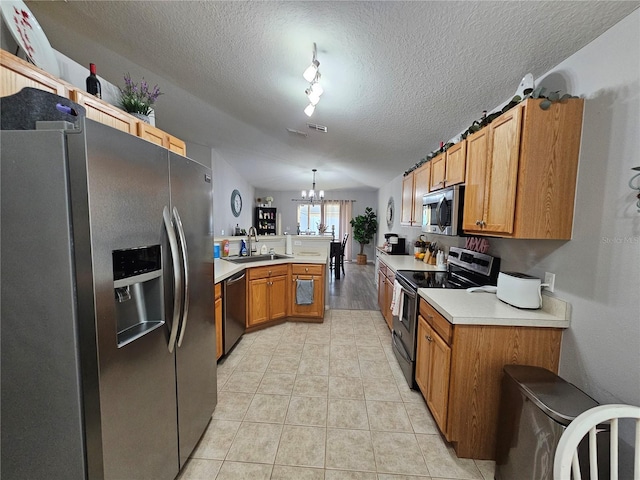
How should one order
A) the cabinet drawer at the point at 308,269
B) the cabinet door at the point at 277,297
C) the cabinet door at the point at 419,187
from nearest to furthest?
1. the cabinet door at the point at 419,187
2. the cabinet door at the point at 277,297
3. the cabinet drawer at the point at 308,269

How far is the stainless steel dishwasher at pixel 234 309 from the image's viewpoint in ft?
8.41

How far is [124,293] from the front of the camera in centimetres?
107

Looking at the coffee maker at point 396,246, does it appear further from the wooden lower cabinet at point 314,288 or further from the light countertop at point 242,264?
the wooden lower cabinet at point 314,288

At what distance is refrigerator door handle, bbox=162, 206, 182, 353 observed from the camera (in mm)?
1185

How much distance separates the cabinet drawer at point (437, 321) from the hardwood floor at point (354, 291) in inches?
93.2

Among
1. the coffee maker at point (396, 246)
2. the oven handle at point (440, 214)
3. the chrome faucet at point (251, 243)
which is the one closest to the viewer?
the oven handle at point (440, 214)

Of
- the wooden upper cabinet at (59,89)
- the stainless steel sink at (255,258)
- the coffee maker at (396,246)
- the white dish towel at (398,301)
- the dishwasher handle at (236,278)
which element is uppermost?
the wooden upper cabinet at (59,89)

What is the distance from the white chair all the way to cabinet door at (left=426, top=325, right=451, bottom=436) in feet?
2.37

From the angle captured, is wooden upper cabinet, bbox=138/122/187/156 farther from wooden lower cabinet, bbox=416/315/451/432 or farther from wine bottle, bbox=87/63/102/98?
wooden lower cabinet, bbox=416/315/451/432

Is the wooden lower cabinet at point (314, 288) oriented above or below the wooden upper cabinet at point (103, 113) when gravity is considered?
below

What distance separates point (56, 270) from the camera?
0.81 metres

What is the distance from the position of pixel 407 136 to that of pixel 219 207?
3870mm

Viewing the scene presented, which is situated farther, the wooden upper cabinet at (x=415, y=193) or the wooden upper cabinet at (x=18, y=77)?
the wooden upper cabinet at (x=415, y=193)

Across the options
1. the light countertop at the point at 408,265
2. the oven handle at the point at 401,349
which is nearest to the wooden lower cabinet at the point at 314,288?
the light countertop at the point at 408,265
